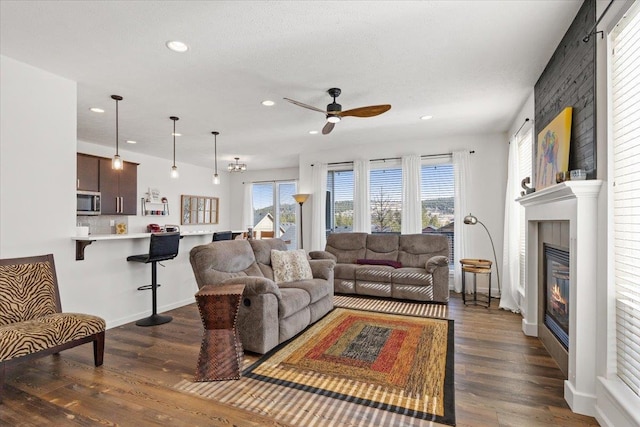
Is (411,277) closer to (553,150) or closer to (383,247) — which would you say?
(383,247)

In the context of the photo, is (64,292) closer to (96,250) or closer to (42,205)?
(96,250)

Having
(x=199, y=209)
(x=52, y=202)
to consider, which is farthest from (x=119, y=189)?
(x=52, y=202)

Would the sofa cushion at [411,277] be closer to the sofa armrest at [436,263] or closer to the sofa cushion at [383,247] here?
the sofa armrest at [436,263]

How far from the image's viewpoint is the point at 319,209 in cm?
655

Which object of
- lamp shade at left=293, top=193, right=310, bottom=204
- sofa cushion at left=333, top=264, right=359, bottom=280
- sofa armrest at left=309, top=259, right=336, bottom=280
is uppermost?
lamp shade at left=293, top=193, right=310, bottom=204

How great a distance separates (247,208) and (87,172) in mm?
3924

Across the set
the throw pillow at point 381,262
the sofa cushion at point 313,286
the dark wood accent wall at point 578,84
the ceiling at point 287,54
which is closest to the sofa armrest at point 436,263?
the throw pillow at point 381,262

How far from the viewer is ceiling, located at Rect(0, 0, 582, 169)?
2211 mm

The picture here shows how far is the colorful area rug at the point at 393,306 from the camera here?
4.25m

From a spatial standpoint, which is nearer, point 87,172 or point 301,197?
point 87,172

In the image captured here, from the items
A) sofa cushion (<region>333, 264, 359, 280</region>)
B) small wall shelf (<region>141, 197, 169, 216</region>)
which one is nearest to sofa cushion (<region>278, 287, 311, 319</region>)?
sofa cushion (<region>333, 264, 359, 280</region>)

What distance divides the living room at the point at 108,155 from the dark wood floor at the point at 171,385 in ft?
1.53

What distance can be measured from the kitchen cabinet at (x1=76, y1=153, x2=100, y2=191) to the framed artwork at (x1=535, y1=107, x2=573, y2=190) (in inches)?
252

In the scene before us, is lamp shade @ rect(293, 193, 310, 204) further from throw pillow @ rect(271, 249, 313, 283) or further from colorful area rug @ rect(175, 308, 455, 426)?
colorful area rug @ rect(175, 308, 455, 426)
